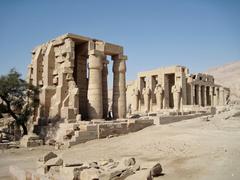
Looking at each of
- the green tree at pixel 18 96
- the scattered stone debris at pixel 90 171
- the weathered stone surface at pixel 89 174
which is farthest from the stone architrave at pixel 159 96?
the weathered stone surface at pixel 89 174

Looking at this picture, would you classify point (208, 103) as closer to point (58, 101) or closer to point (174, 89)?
point (174, 89)

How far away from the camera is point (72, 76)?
17.4 meters

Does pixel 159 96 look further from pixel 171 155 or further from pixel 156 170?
pixel 156 170

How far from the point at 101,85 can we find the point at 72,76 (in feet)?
6.64

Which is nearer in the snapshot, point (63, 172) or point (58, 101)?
point (63, 172)

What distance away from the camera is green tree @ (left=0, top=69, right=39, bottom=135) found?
16281 millimetres

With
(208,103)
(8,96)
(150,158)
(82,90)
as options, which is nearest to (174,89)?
(208,103)

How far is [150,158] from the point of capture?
910 cm

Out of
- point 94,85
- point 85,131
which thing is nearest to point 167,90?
point 94,85

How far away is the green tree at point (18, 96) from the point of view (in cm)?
1628

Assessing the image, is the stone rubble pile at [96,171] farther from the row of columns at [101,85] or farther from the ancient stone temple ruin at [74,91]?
the row of columns at [101,85]

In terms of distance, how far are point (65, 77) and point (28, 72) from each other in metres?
4.76

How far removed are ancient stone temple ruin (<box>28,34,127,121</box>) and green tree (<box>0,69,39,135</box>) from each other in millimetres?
662

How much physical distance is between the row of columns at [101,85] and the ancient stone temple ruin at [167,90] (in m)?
12.2
